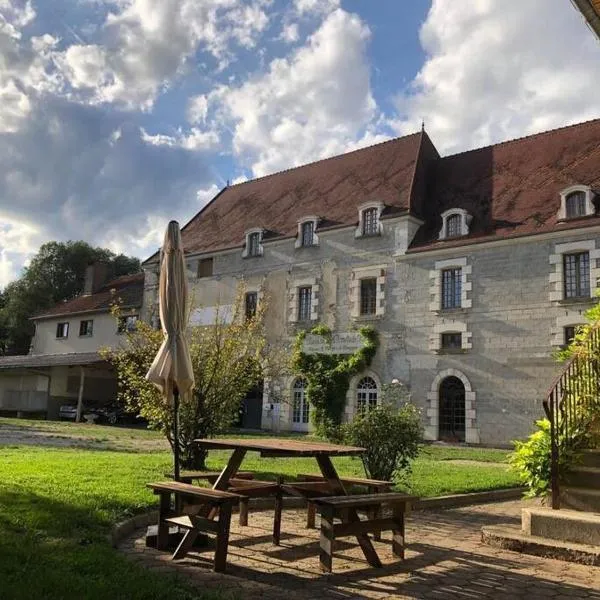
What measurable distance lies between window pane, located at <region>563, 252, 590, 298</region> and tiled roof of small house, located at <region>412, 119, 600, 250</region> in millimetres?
1022

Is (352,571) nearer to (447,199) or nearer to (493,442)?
(493,442)

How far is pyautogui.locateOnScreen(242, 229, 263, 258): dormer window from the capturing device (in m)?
28.2

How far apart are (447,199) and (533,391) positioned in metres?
8.06

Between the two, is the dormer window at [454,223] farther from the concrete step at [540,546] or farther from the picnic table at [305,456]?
the picnic table at [305,456]

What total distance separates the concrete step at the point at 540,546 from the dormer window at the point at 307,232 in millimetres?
20559

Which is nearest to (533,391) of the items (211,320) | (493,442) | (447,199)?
(493,442)

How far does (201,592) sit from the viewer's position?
13.6 feet

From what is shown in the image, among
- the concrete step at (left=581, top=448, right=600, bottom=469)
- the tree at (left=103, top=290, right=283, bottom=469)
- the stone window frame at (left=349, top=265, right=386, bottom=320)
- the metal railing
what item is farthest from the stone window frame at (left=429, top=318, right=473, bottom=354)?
the concrete step at (left=581, top=448, right=600, bottom=469)

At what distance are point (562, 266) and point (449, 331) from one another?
13.8 feet

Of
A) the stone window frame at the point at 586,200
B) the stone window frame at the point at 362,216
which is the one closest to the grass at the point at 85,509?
the stone window frame at the point at 586,200

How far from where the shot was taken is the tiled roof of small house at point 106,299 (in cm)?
3550

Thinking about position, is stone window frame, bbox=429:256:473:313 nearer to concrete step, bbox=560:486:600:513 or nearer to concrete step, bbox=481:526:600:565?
concrete step, bbox=560:486:600:513

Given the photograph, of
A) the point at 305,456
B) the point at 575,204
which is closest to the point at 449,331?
the point at 575,204

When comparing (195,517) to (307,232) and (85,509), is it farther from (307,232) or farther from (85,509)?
(307,232)
